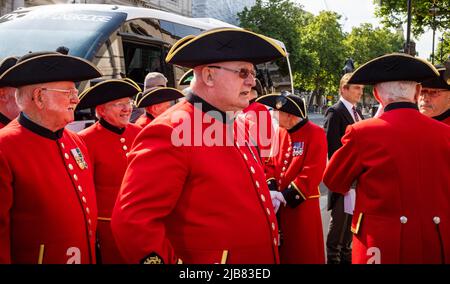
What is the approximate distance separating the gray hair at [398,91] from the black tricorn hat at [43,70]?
1864mm

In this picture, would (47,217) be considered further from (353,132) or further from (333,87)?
(333,87)

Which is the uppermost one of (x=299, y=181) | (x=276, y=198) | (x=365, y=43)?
(x=299, y=181)

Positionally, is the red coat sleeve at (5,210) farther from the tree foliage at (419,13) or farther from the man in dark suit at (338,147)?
the tree foliage at (419,13)

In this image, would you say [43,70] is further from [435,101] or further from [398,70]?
[435,101]

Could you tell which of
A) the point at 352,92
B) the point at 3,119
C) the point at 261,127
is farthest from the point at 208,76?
the point at 352,92

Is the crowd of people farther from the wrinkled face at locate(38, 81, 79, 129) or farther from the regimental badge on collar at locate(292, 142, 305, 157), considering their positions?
the regimental badge on collar at locate(292, 142, 305, 157)

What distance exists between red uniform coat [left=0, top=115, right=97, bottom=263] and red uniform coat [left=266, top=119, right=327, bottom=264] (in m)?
2.07

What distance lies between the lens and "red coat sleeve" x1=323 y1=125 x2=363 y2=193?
3.25 m

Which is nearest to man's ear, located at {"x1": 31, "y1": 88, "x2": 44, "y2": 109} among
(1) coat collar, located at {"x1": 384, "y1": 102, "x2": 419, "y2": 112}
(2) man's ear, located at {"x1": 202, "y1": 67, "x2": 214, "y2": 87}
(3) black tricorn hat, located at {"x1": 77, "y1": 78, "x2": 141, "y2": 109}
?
(2) man's ear, located at {"x1": 202, "y1": 67, "x2": 214, "y2": 87}

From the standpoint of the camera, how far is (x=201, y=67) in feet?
8.92

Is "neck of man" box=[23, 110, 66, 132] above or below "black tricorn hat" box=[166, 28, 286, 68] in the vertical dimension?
below

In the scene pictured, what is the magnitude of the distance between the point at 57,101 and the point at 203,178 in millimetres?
1108

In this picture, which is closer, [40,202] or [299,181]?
[40,202]

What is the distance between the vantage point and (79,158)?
3236 mm
